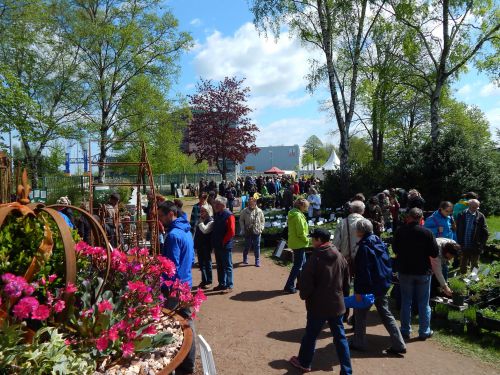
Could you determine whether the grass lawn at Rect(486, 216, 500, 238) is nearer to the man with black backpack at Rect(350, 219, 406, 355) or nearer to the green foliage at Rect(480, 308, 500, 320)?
the green foliage at Rect(480, 308, 500, 320)

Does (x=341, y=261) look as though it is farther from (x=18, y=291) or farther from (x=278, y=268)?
(x=278, y=268)

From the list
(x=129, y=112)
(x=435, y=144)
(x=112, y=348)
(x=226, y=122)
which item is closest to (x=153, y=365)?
(x=112, y=348)

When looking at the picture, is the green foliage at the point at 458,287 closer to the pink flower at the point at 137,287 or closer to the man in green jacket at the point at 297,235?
the man in green jacket at the point at 297,235

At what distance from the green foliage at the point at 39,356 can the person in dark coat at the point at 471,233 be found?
768 cm

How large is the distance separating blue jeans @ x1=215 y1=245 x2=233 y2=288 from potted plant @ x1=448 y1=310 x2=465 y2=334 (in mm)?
3794

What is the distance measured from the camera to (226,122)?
31125 millimetres

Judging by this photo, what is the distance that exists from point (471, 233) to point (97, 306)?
759cm

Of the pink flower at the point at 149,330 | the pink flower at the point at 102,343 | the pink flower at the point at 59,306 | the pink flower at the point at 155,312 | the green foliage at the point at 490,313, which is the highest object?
the pink flower at the point at 59,306

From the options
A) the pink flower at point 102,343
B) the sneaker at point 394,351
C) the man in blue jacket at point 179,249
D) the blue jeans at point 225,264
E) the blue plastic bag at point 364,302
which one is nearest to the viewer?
the pink flower at point 102,343

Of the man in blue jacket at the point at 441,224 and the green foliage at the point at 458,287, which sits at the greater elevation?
the man in blue jacket at the point at 441,224

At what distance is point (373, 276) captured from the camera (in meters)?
5.02

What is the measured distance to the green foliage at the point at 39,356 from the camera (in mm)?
2356

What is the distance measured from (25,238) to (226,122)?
28763 millimetres

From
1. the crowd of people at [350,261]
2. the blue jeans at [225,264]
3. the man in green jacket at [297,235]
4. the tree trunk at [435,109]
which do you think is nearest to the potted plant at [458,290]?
the crowd of people at [350,261]
